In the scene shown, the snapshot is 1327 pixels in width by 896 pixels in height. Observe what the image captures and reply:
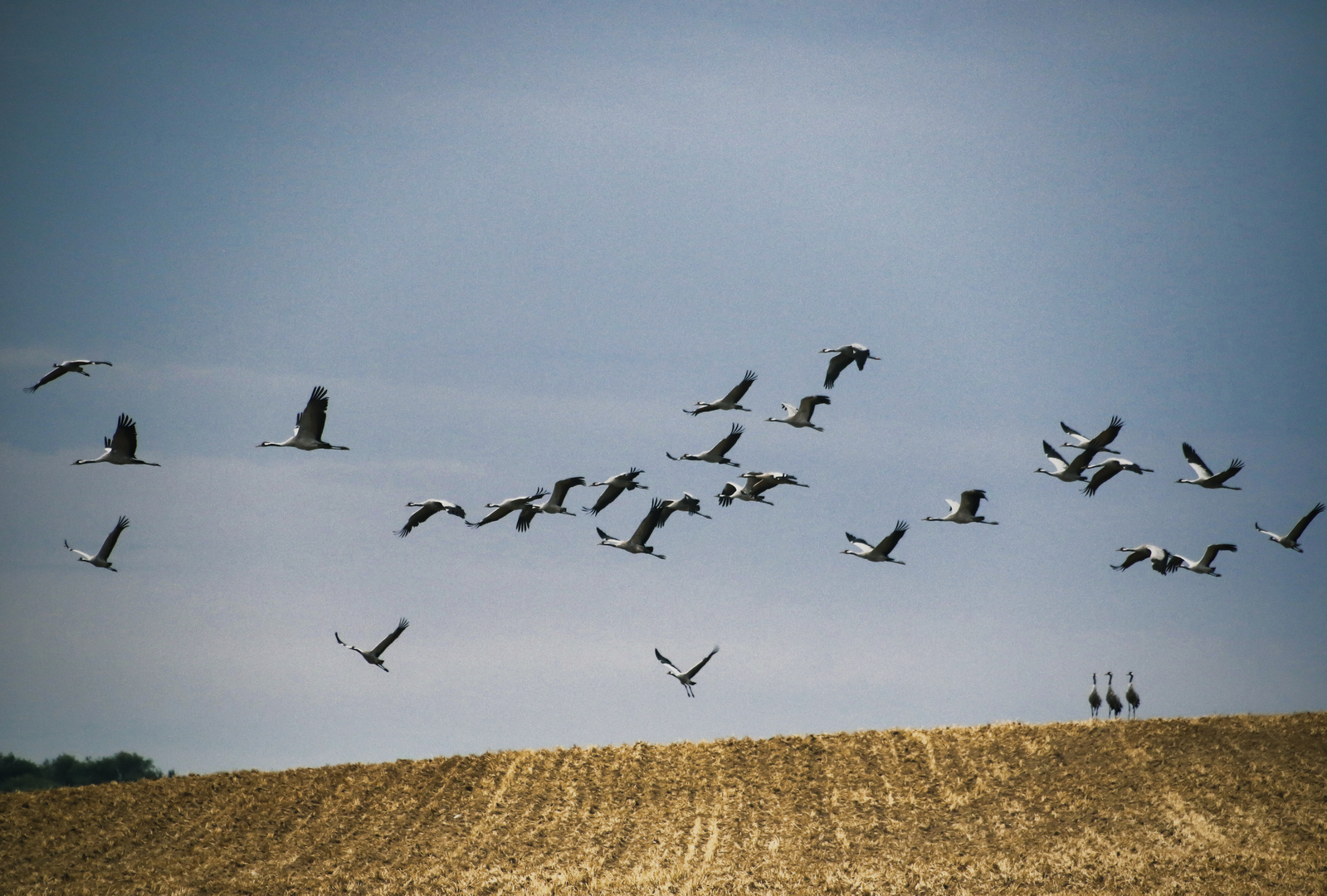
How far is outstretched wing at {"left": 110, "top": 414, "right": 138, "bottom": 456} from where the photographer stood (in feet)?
78.3

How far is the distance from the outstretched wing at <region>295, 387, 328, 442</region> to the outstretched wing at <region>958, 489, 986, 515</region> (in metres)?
12.7

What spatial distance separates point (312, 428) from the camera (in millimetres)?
23766

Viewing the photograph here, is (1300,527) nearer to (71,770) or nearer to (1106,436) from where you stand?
(1106,436)

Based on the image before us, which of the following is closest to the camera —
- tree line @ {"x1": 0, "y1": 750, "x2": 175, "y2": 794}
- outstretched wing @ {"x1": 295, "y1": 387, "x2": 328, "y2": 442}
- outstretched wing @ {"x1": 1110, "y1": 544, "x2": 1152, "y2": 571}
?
outstretched wing @ {"x1": 295, "y1": 387, "x2": 328, "y2": 442}

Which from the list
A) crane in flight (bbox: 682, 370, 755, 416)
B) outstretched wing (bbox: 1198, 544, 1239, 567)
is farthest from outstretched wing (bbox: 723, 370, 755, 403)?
outstretched wing (bbox: 1198, 544, 1239, 567)

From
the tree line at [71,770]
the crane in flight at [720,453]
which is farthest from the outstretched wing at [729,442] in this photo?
the tree line at [71,770]

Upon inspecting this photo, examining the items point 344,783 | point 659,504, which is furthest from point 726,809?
point 344,783

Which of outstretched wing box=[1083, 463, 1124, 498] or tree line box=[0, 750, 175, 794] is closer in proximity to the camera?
→ outstretched wing box=[1083, 463, 1124, 498]

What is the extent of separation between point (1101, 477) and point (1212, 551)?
15.4ft

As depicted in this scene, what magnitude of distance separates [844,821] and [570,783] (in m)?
6.95

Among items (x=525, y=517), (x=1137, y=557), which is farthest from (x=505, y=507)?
(x=1137, y=557)

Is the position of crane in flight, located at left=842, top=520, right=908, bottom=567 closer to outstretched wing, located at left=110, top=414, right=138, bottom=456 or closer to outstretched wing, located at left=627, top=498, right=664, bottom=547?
outstretched wing, located at left=627, top=498, right=664, bottom=547

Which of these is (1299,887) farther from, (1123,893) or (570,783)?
(570,783)

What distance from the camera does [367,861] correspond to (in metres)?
27.6
